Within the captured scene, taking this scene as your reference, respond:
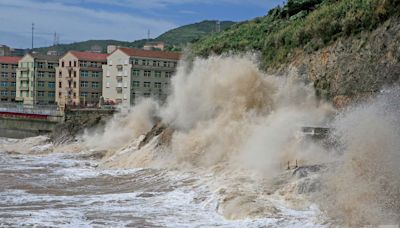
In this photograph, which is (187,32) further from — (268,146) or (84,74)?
(268,146)

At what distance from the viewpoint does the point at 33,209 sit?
16.0 metres

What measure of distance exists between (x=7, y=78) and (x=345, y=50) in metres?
67.4

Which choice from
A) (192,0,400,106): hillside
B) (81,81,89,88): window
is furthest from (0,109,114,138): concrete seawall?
(81,81,89,88): window

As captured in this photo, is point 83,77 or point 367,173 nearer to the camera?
point 367,173

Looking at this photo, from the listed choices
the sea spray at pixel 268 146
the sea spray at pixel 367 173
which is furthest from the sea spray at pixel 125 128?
the sea spray at pixel 367 173

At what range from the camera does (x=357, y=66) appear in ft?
90.0

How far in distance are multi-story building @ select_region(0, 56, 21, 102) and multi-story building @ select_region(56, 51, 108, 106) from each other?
1506 cm

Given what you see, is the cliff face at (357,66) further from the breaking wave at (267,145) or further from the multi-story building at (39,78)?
the multi-story building at (39,78)

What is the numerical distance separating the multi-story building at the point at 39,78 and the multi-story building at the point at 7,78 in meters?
5.71

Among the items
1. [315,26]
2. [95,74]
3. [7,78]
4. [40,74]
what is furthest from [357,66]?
[7,78]

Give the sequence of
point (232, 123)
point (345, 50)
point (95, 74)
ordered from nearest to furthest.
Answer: point (232, 123)
point (345, 50)
point (95, 74)

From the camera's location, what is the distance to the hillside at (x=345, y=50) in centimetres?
2620

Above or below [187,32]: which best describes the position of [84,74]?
below

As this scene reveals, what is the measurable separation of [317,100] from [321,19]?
31.8 ft
